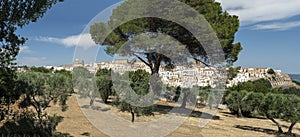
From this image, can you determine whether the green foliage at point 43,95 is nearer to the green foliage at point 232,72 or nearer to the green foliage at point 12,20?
the green foliage at point 12,20

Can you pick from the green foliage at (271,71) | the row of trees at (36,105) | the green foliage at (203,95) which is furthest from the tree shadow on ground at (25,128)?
the green foliage at (271,71)

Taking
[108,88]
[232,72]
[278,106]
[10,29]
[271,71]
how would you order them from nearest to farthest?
1. [10,29]
2. [278,106]
3. [232,72]
4. [108,88]
5. [271,71]

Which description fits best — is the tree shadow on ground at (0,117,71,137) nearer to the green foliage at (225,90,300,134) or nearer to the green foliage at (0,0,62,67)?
the green foliage at (0,0,62,67)

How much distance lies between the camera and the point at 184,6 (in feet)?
52.4

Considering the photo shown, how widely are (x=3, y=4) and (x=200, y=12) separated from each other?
1391 cm

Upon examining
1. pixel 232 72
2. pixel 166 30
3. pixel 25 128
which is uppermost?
pixel 166 30

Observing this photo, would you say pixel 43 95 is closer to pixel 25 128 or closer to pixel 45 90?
pixel 45 90

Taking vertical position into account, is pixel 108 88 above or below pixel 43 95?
above

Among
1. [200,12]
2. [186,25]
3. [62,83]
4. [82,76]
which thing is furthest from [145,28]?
[62,83]

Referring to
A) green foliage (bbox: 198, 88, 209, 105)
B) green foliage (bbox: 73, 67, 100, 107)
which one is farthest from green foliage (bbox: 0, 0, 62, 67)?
green foliage (bbox: 198, 88, 209, 105)

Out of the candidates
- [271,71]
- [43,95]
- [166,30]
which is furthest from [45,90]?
[271,71]

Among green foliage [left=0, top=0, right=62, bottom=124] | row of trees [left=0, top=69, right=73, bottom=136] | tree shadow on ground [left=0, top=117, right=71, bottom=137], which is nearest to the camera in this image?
green foliage [left=0, top=0, right=62, bottom=124]

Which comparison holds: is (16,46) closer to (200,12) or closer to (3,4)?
(3,4)

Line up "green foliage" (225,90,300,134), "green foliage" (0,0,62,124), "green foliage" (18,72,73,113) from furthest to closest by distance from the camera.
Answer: "green foliage" (225,90,300,134), "green foliage" (18,72,73,113), "green foliage" (0,0,62,124)
